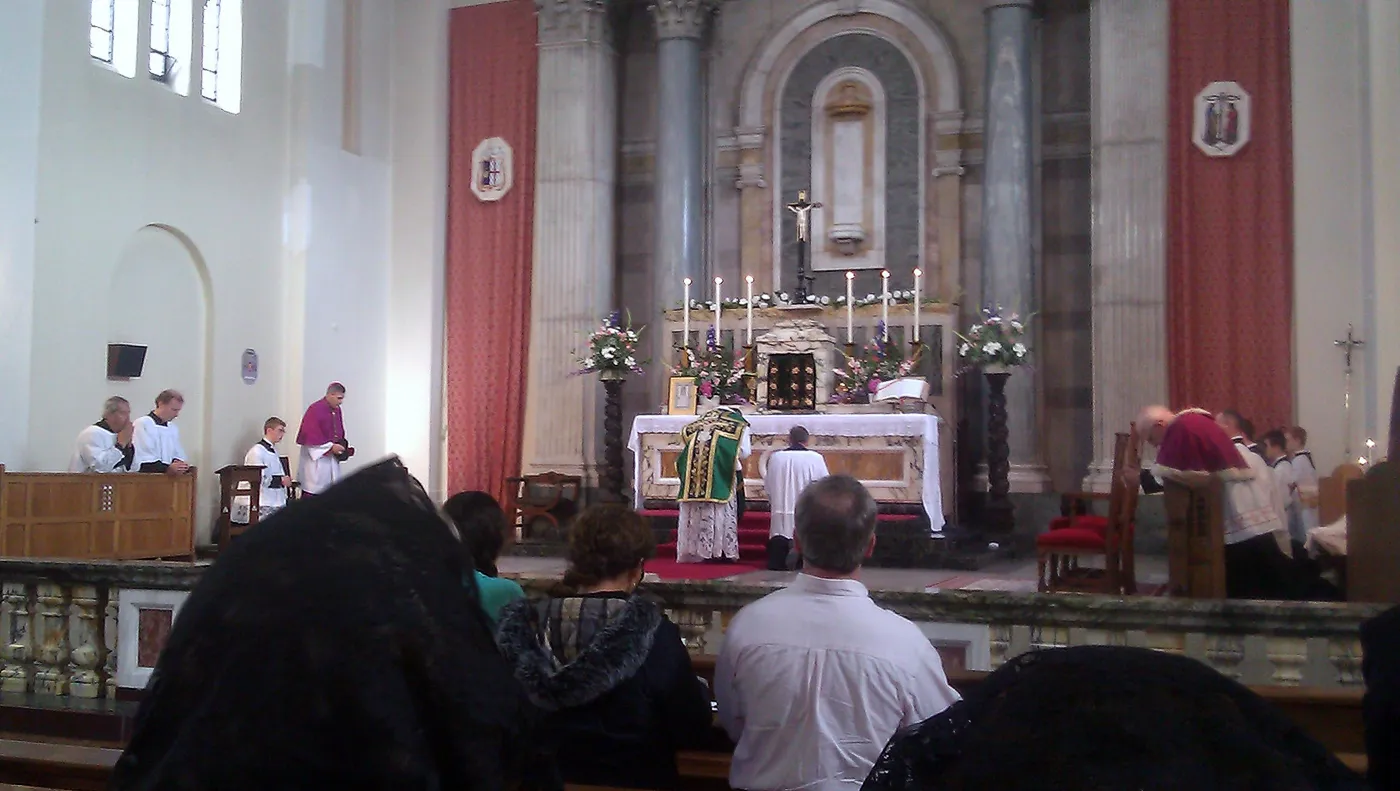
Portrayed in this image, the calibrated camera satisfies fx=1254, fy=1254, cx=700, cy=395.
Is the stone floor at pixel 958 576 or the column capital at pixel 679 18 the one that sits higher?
the column capital at pixel 679 18

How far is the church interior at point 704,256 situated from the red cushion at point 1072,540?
0.02m

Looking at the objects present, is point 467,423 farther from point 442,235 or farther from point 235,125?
point 235,125

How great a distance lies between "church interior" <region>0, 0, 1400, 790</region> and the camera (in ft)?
35.8

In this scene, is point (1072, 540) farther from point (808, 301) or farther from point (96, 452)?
point (96, 452)

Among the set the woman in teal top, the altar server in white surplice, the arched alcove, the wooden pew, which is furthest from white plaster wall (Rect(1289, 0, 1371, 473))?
the arched alcove

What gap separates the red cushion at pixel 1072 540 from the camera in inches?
292

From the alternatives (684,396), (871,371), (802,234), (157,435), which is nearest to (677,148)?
(802,234)

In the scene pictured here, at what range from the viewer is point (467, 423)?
49.1 feet

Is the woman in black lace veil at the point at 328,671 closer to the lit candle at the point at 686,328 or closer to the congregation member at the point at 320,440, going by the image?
the lit candle at the point at 686,328

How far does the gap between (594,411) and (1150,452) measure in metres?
6.01

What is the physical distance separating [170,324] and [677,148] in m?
5.74

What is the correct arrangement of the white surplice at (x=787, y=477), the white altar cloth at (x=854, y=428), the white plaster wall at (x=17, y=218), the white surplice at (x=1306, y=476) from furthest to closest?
the white altar cloth at (x=854, y=428) < the white plaster wall at (x=17, y=218) < the white surplice at (x=787, y=477) < the white surplice at (x=1306, y=476)

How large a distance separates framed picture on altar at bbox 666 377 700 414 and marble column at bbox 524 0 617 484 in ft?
7.13

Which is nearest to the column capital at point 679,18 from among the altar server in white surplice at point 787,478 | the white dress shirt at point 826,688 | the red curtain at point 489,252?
the red curtain at point 489,252
